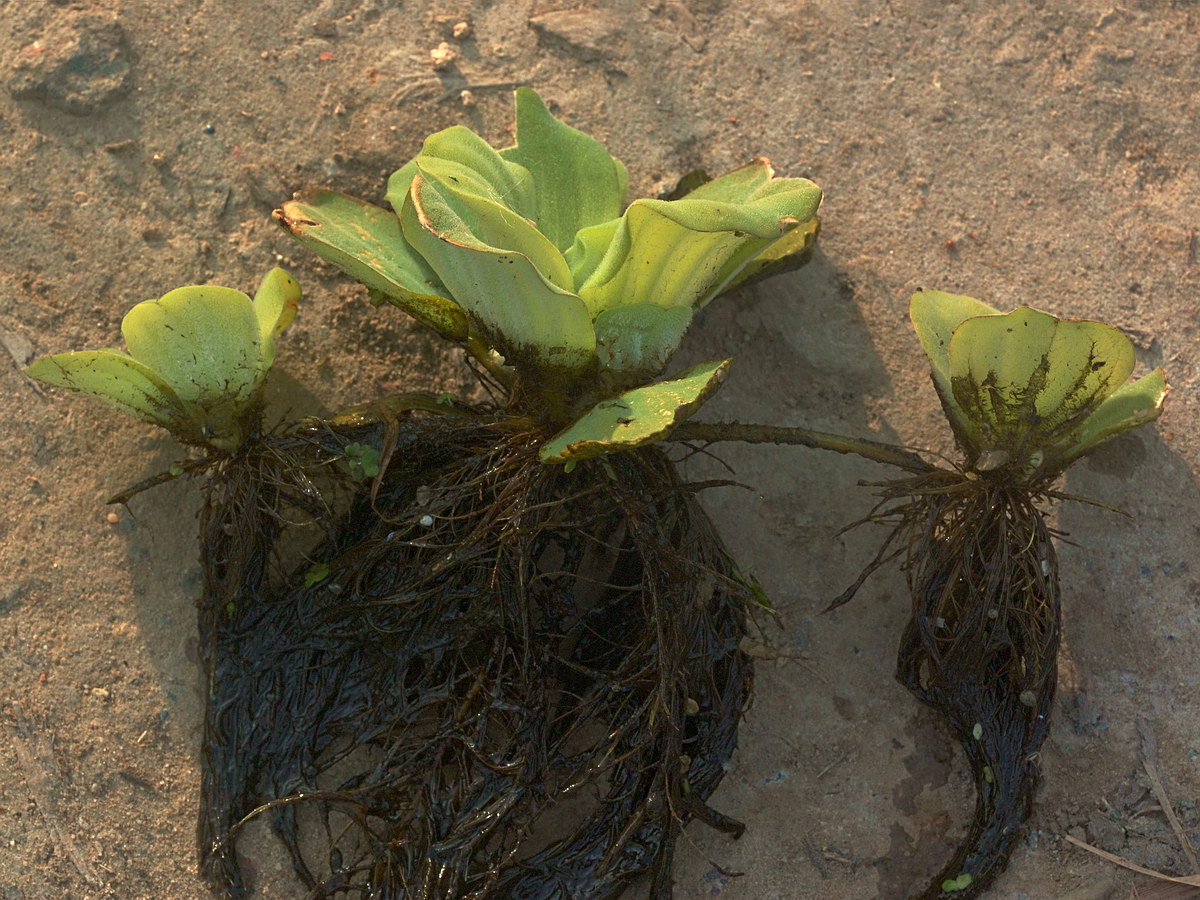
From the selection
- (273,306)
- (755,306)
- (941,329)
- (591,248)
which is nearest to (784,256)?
(755,306)

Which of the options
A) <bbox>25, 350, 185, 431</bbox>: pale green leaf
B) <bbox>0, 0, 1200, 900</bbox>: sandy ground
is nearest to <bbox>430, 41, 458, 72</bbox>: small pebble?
<bbox>0, 0, 1200, 900</bbox>: sandy ground

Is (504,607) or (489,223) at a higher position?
(489,223)

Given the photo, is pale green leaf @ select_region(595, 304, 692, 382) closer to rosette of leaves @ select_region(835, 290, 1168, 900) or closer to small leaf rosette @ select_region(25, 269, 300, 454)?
rosette of leaves @ select_region(835, 290, 1168, 900)

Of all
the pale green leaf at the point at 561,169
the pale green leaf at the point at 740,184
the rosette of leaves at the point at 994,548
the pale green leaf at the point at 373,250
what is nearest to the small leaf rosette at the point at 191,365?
the pale green leaf at the point at 373,250

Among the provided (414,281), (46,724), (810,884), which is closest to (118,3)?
(414,281)

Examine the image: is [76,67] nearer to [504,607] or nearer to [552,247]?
[552,247]

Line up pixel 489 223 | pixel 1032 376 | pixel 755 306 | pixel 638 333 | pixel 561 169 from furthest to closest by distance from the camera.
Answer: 1. pixel 755 306
2. pixel 561 169
3. pixel 1032 376
4. pixel 638 333
5. pixel 489 223

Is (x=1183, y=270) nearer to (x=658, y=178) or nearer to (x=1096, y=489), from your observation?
(x=1096, y=489)
